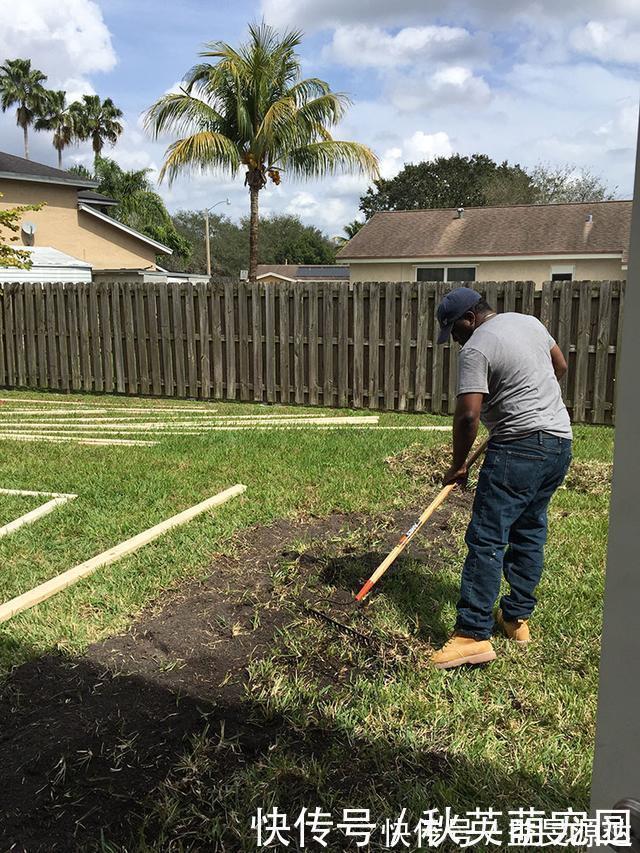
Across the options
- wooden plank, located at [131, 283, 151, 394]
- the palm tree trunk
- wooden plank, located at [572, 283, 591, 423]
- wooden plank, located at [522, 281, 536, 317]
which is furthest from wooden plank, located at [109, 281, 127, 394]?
wooden plank, located at [572, 283, 591, 423]

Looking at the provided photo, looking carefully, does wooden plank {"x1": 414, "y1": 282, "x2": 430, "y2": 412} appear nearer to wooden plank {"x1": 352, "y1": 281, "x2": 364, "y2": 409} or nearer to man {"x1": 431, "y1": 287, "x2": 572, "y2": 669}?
wooden plank {"x1": 352, "y1": 281, "x2": 364, "y2": 409}

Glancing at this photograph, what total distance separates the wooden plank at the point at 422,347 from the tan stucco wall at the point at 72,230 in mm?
18098

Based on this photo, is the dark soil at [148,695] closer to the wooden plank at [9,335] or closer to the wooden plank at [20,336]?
the wooden plank at [20,336]

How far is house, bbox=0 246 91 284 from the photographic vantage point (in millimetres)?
18609

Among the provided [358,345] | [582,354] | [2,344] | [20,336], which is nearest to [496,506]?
[582,354]

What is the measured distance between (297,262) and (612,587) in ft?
277

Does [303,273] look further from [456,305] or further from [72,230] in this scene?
[456,305]

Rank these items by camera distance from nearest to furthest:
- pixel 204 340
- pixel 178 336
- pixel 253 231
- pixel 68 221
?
pixel 204 340 < pixel 178 336 < pixel 253 231 < pixel 68 221

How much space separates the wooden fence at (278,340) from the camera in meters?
9.59

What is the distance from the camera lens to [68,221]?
86.7ft

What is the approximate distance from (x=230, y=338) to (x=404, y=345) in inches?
119

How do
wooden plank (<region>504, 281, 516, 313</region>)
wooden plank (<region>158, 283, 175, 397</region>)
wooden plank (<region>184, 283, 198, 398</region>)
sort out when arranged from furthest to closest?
wooden plank (<region>158, 283, 175, 397</region>) → wooden plank (<region>184, 283, 198, 398</region>) → wooden plank (<region>504, 281, 516, 313</region>)

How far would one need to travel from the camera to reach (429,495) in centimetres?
589

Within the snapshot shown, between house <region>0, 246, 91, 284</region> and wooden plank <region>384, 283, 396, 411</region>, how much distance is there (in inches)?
462
